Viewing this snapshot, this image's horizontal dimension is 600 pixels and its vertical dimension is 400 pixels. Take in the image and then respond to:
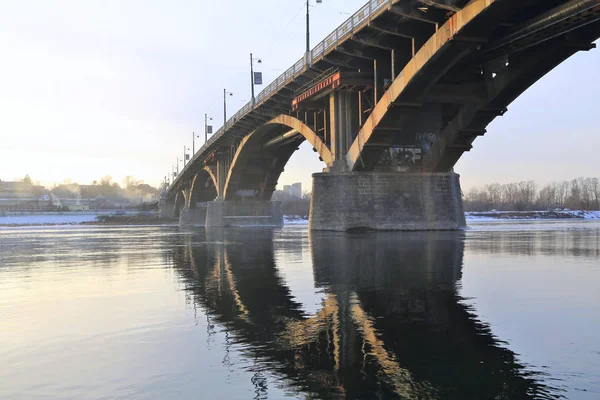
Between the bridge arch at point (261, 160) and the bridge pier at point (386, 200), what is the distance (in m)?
18.9

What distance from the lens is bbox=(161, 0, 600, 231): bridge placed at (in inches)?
1061

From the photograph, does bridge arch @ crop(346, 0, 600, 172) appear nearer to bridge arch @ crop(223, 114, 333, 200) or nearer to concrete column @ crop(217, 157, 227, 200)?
bridge arch @ crop(223, 114, 333, 200)

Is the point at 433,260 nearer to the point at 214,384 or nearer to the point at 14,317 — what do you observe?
the point at 14,317

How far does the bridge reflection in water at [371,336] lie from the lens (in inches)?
243

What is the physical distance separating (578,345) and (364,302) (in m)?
4.49

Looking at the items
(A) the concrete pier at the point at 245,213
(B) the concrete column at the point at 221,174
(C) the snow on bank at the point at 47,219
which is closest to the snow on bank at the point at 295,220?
(A) the concrete pier at the point at 245,213

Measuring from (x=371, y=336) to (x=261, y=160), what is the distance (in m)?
72.0

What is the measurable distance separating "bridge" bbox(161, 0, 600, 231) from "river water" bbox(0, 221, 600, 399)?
14.1m

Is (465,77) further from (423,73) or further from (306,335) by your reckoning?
(306,335)

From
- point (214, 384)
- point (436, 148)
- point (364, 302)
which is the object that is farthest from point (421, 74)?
point (214, 384)

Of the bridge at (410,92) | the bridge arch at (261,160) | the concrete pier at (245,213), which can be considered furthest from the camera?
the concrete pier at (245,213)

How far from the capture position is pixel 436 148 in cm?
4184

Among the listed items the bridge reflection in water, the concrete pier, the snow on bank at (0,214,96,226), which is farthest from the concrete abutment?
the snow on bank at (0,214,96,226)

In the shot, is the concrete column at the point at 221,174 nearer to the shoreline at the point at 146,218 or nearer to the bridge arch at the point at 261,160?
the bridge arch at the point at 261,160
